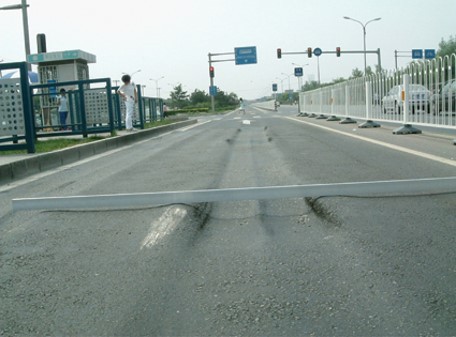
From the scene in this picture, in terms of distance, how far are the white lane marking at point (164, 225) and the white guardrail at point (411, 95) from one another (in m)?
8.11

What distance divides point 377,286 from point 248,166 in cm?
533

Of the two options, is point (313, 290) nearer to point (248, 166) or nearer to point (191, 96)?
point (248, 166)

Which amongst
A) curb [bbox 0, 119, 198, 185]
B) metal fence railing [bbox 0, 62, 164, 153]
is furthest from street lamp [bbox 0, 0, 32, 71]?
curb [bbox 0, 119, 198, 185]

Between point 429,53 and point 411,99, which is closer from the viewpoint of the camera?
point 411,99

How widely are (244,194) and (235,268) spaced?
1793 mm

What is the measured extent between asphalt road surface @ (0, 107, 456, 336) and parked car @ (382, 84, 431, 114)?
708cm

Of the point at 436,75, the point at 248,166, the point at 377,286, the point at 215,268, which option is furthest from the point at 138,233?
the point at 436,75

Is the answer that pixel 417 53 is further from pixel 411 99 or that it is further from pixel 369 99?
pixel 411 99

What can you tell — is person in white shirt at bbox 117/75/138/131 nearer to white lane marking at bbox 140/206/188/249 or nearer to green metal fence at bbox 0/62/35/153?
green metal fence at bbox 0/62/35/153

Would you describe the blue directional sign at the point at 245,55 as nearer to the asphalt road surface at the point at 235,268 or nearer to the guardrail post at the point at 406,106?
the guardrail post at the point at 406,106

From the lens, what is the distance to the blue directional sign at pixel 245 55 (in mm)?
55250

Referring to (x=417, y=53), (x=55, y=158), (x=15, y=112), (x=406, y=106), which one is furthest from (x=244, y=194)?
(x=417, y=53)

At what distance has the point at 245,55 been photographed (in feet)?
182

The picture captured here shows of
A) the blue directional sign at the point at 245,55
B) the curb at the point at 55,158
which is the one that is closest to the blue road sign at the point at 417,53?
the blue directional sign at the point at 245,55
